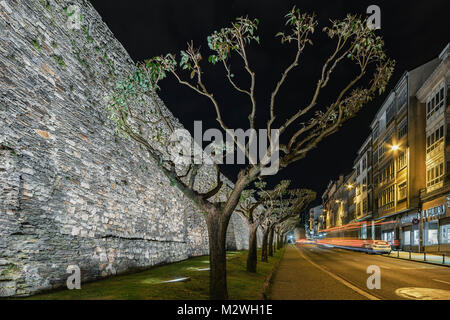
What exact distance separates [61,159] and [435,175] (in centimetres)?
3377

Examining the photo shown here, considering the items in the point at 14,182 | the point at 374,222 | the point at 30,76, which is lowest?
the point at 374,222

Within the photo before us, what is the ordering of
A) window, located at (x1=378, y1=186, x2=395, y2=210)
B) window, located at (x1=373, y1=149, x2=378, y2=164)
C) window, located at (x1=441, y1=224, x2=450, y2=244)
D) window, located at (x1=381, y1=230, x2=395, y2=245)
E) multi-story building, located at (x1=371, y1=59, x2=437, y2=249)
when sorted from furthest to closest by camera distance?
window, located at (x1=373, y1=149, x2=378, y2=164), window, located at (x1=381, y1=230, x2=395, y2=245), window, located at (x1=378, y1=186, x2=395, y2=210), multi-story building, located at (x1=371, y1=59, x2=437, y2=249), window, located at (x1=441, y1=224, x2=450, y2=244)

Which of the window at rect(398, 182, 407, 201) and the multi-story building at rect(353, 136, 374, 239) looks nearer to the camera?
the window at rect(398, 182, 407, 201)

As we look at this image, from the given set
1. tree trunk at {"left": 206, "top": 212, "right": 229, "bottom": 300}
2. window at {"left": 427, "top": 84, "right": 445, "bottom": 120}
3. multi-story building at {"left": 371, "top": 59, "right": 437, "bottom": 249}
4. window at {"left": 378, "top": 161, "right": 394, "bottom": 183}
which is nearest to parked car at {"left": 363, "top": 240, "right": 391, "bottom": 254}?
multi-story building at {"left": 371, "top": 59, "right": 437, "bottom": 249}

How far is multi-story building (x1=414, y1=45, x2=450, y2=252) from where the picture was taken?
30.6 meters

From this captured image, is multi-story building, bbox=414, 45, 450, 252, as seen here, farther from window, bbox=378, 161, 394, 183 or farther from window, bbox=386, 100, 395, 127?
window, bbox=378, 161, 394, 183

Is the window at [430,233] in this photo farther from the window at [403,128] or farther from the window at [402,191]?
the window at [403,128]

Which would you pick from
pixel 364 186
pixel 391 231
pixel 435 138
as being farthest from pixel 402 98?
pixel 364 186

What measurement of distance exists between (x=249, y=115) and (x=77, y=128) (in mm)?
5402

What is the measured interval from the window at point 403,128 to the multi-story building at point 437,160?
9.97 feet

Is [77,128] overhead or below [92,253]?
overhead
